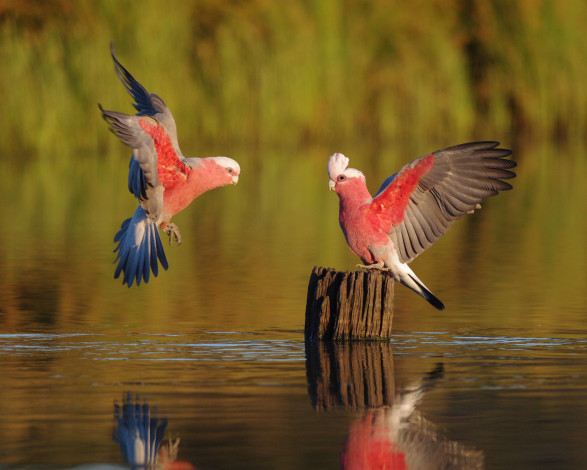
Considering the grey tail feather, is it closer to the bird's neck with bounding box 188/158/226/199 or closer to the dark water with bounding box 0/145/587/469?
the dark water with bounding box 0/145/587/469

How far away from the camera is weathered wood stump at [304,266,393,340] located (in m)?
8.16

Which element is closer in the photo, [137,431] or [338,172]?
[137,431]

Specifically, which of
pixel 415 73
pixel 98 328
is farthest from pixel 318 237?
pixel 415 73

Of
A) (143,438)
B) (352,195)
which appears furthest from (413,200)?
(143,438)

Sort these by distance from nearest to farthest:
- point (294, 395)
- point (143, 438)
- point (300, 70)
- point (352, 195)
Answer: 1. point (143, 438)
2. point (294, 395)
3. point (352, 195)
4. point (300, 70)

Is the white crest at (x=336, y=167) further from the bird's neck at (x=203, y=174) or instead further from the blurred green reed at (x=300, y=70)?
the blurred green reed at (x=300, y=70)

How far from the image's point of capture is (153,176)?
8.32m

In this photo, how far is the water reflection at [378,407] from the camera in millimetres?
5344

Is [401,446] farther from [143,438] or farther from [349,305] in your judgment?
[349,305]

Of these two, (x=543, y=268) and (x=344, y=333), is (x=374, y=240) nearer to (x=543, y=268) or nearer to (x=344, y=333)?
(x=344, y=333)

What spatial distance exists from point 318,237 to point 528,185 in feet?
21.7

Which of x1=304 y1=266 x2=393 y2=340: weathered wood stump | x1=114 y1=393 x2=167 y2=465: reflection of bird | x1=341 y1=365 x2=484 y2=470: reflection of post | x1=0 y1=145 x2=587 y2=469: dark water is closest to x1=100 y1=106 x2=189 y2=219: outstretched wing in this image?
x1=0 y1=145 x2=587 y2=469: dark water

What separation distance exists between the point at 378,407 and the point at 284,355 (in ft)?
5.00

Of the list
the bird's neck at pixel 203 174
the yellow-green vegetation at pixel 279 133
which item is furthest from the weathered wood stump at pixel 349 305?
the bird's neck at pixel 203 174
